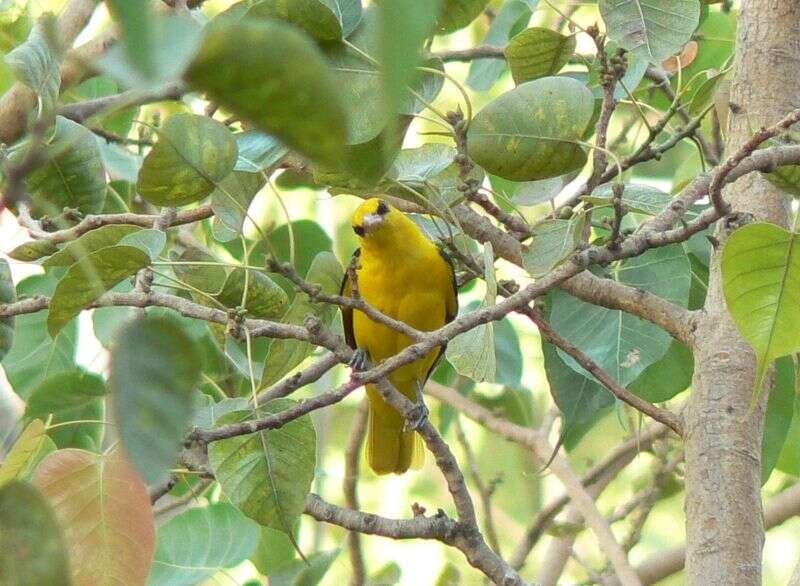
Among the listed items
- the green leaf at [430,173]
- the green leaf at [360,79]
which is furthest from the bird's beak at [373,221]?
the green leaf at [360,79]

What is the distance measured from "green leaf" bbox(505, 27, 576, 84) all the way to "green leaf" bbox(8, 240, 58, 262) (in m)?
0.86

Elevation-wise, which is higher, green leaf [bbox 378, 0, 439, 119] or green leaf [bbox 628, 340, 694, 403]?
green leaf [bbox 378, 0, 439, 119]

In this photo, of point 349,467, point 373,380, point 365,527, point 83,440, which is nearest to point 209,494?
Result: point 349,467

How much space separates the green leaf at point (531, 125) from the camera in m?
1.70

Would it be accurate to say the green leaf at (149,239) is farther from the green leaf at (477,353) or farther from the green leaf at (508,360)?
the green leaf at (508,360)

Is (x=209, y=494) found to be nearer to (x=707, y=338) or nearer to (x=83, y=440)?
(x=83, y=440)

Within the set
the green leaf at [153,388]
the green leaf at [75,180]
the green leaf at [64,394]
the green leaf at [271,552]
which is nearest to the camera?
the green leaf at [153,388]

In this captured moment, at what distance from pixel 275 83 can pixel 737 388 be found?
1536 mm

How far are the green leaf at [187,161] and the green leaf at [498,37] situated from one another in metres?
1.39

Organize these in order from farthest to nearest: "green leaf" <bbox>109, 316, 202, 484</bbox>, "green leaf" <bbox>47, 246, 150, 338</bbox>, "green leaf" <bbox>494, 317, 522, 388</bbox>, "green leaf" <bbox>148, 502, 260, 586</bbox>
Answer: "green leaf" <bbox>494, 317, 522, 388</bbox>
"green leaf" <bbox>148, 502, 260, 586</bbox>
"green leaf" <bbox>47, 246, 150, 338</bbox>
"green leaf" <bbox>109, 316, 202, 484</bbox>

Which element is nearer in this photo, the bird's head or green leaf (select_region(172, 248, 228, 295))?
green leaf (select_region(172, 248, 228, 295))

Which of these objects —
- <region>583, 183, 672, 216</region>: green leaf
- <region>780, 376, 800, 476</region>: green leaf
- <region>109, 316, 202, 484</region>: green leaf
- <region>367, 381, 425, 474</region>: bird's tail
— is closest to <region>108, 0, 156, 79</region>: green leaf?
<region>109, 316, 202, 484</region>: green leaf

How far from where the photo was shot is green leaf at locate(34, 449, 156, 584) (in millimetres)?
1395

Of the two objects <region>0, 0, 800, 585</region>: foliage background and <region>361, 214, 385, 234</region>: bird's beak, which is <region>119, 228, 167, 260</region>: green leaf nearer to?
<region>0, 0, 800, 585</region>: foliage background
